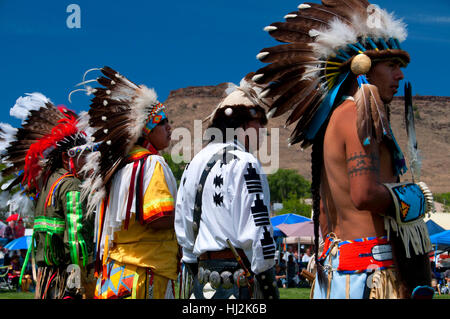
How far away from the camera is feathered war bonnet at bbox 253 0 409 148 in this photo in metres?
3.19

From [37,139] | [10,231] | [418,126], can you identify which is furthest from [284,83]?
[418,126]

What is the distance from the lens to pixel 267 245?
120 inches

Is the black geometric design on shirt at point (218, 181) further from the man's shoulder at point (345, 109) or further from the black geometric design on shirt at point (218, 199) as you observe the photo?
the man's shoulder at point (345, 109)

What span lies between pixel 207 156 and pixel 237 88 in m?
0.51

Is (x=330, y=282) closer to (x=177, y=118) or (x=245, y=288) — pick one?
(x=245, y=288)

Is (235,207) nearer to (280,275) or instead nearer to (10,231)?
(280,275)

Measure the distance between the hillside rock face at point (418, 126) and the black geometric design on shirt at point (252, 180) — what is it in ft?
367

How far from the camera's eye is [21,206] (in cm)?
711

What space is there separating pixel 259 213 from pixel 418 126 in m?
154

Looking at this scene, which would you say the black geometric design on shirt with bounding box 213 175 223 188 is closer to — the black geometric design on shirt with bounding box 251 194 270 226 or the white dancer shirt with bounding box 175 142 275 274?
the white dancer shirt with bounding box 175 142 275 274

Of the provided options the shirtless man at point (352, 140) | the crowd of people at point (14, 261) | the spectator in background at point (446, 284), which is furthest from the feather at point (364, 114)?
the spectator in background at point (446, 284)

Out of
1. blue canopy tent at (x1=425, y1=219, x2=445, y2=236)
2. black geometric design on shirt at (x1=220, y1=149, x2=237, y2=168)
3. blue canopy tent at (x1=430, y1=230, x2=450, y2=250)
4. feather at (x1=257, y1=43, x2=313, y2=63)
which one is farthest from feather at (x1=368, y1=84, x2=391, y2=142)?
blue canopy tent at (x1=425, y1=219, x2=445, y2=236)

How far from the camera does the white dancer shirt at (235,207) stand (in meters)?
3.05
